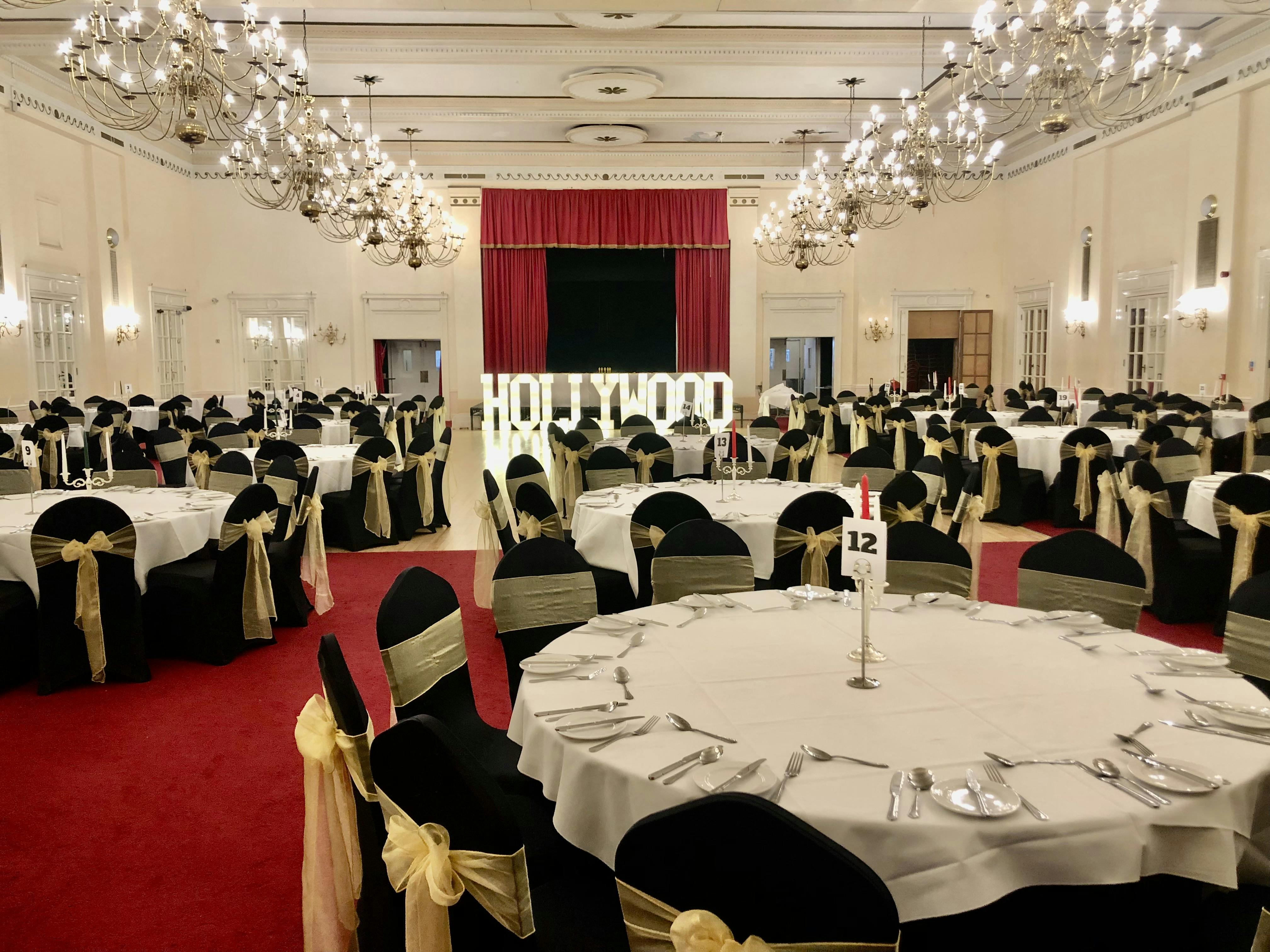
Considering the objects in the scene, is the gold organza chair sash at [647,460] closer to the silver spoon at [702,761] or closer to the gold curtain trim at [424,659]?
the gold curtain trim at [424,659]

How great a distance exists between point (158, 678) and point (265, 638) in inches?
22.4

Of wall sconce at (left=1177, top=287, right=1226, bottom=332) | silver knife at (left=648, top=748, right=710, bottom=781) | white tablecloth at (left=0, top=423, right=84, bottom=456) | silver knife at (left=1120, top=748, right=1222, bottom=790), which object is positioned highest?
wall sconce at (left=1177, top=287, right=1226, bottom=332)

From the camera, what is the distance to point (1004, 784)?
1758mm

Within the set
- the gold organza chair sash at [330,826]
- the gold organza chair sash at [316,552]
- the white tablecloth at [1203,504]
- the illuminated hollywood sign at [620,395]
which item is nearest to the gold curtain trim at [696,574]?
the gold organza chair sash at [330,826]

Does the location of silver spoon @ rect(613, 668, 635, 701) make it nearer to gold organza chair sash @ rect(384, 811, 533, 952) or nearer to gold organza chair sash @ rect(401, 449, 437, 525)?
gold organza chair sash @ rect(384, 811, 533, 952)

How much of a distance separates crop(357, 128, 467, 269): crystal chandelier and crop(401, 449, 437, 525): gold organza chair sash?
425 centimetres

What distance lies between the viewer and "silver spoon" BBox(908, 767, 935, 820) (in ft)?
5.50

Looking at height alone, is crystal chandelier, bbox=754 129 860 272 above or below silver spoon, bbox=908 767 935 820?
above

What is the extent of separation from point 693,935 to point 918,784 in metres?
0.64

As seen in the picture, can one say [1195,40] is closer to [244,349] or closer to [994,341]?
[994,341]

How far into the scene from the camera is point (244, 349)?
62.9ft

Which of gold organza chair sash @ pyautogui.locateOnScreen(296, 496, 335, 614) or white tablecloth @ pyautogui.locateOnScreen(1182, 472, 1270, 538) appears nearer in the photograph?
white tablecloth @ pyautogui.locateOnScreen(1182, 472, 1270, 538)

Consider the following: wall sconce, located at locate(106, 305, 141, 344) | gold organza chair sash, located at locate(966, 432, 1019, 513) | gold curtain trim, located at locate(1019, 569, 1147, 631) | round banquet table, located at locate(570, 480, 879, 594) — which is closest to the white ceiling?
wall sconce, located at locate(106, 305, 141, 344)

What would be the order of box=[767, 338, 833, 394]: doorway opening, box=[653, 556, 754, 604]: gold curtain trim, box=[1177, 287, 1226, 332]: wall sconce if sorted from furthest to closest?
box=[767, 338, 833, 394]: doorway opening, box=[1177, 287, 1226, 332]: wall sconce, box=[653, 556, 754, 604]: gold curtain trim
